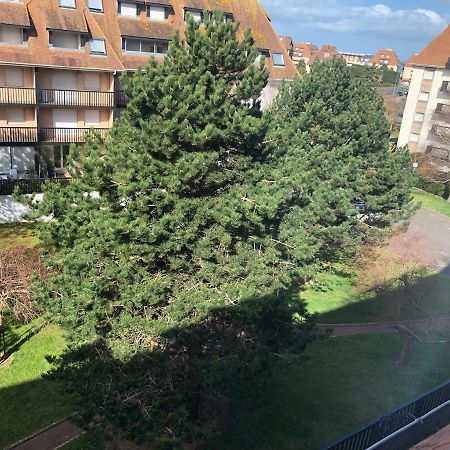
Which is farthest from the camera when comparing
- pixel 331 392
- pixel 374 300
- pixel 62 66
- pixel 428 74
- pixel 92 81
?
pixel 428 74

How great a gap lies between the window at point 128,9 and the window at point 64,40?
4.78 meters

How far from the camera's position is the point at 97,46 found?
31.3 metres

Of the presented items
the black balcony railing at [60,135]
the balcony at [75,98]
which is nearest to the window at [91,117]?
the balcony at [75,98]

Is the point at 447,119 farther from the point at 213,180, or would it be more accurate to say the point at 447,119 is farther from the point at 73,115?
the point at 213,180

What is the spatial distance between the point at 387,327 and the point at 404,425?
10542 millimetres

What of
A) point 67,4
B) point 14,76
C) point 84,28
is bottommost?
point 14,76

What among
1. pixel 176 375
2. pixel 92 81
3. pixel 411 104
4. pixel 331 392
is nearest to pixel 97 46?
pixel 92 81

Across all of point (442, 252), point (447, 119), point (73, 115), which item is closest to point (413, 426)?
point (442, 252)

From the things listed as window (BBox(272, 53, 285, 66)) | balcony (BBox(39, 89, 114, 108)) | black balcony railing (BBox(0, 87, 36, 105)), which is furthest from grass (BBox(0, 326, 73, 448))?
window (BBox(272, 53, 285, 66))

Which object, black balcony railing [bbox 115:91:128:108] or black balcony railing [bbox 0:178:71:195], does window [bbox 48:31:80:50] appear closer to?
black balcony railing [bbox 115:91:128:108]

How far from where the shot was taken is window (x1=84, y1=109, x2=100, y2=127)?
32344mm

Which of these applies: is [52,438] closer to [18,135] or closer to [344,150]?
[344,150]

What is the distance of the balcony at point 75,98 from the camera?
29962 mm

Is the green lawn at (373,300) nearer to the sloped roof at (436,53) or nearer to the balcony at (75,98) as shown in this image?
the balcony at (75,98)
